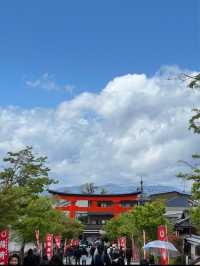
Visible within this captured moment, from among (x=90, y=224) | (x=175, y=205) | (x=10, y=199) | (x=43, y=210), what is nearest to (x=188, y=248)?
(x=43, y=210)

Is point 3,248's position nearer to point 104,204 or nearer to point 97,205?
point 97,205

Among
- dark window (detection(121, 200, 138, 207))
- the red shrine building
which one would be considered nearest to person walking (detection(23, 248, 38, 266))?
the red shrine building

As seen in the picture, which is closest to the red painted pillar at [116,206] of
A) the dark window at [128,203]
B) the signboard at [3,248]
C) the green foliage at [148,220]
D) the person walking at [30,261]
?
the dark window at [128,203]

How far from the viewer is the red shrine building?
88.6 meters

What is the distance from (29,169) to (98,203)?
5803 centimetres

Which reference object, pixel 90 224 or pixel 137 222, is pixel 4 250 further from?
pixel 90 224

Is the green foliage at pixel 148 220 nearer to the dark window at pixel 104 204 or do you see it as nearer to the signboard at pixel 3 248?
the signboard at pixel 3 248

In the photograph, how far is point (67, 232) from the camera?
60969 millimetres

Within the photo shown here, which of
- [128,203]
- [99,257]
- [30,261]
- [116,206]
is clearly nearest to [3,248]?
[99,257]

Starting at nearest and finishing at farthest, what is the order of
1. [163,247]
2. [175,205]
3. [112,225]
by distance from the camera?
1. [163,247]
2. [112,225]
3. [175,205]

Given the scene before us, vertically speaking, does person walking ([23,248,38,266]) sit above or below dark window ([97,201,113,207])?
below

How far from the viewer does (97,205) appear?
3597 inches

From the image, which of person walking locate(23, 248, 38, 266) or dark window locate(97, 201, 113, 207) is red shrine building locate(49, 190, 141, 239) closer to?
dark window locate(97, 201, 113, 207)

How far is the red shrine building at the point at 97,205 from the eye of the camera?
88.6 m
